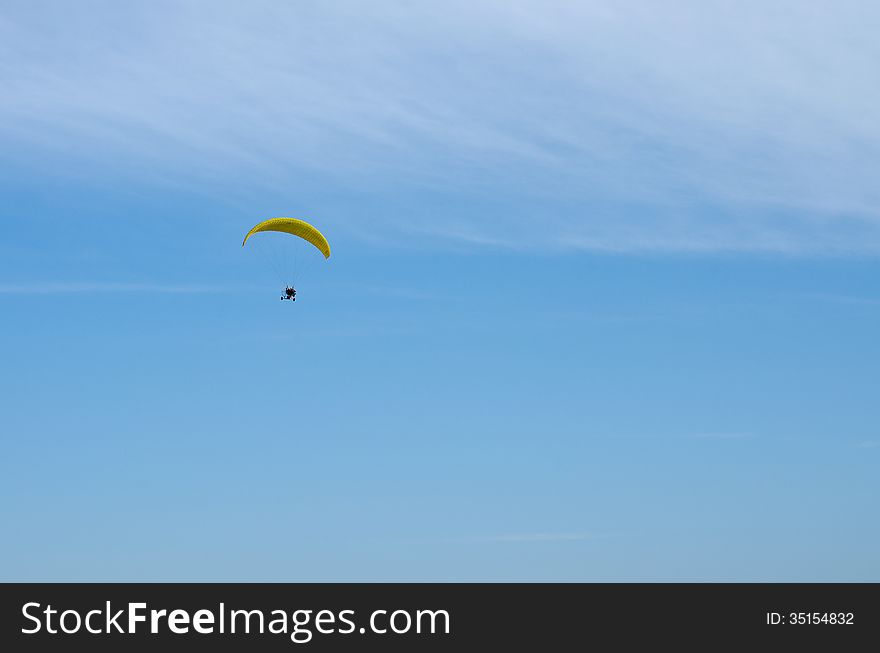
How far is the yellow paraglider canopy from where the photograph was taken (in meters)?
157

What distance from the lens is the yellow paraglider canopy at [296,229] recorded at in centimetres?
15738

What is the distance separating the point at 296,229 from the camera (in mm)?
158250
